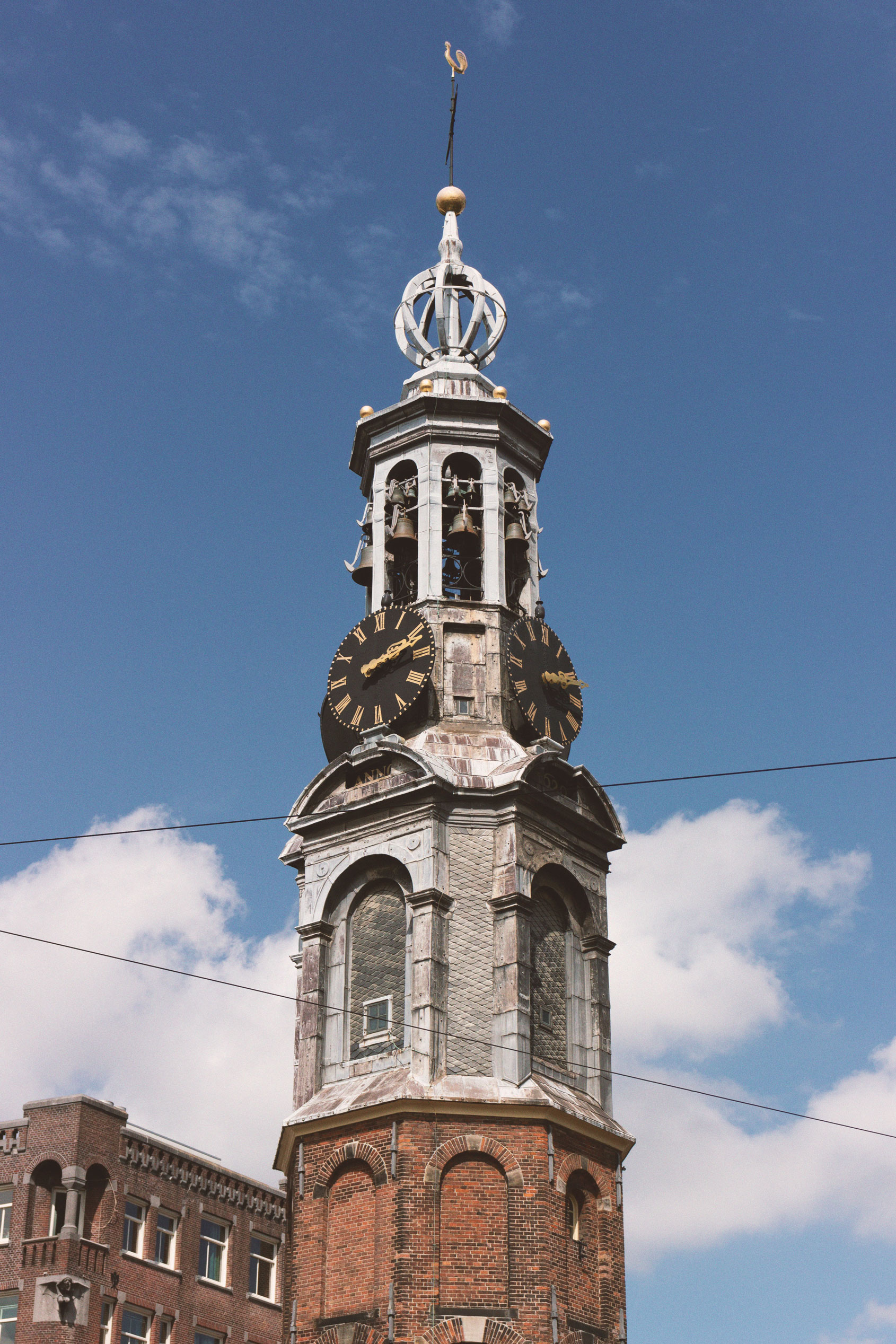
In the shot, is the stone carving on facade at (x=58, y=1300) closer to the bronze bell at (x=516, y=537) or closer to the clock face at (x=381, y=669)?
the clock face at (x=381, y=669)

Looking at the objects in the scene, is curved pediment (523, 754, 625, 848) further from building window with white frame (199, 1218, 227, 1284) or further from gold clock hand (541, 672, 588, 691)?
building window with white frame (199, 1218, 227, 1284)

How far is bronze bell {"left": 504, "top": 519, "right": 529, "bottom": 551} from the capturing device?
54219 mm

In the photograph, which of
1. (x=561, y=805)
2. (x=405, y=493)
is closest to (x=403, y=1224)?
(x=561, y=805)

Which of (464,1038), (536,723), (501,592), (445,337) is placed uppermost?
(445,337)

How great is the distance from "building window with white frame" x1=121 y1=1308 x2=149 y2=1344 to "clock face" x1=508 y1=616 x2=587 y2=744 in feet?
64.6

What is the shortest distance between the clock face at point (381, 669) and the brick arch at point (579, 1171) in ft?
36.6

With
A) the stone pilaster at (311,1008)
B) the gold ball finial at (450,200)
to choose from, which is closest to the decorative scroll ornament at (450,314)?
the gold ball finial at (450,200)

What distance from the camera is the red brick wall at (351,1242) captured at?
44.5 metres

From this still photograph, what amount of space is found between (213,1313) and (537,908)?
59.4 ft

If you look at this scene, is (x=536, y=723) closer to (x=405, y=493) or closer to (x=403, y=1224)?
(x=405, y=493)

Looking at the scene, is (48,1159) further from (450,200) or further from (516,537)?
(450,200)

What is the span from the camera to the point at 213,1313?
195 feet

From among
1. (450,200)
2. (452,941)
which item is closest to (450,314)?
(450,200)

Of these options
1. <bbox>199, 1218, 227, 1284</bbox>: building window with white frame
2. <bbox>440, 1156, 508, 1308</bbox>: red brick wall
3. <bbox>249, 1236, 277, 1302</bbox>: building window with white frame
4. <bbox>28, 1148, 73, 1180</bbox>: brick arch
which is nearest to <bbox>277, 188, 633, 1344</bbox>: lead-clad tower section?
<bbox>440, 1156, 508, 1308</bbox>: red brick wall
